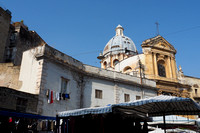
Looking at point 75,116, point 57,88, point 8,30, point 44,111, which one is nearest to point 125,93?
point 57,88

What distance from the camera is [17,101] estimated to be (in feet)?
48.2

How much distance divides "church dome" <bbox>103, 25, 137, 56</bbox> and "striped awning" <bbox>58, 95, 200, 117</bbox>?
1398 inches

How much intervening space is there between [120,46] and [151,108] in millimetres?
37207

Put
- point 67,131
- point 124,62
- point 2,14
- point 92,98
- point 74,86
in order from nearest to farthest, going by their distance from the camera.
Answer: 1. point 67,131
2. point 74,86
3. point 92,98
4. point 2,14
5. point 124,62

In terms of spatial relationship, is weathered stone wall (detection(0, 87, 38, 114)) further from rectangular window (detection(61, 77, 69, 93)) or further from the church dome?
the church dome

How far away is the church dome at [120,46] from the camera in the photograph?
46969mm

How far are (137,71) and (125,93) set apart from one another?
18.6 ft

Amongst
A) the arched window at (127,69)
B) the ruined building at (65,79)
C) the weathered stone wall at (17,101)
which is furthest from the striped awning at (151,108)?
the arched window at (127,69)

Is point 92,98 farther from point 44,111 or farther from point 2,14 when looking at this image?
point 2,14

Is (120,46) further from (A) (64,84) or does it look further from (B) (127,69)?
(A) (64,84)

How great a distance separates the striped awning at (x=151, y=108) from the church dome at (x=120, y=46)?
35519mm

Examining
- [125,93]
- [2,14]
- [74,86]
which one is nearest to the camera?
[74,86]

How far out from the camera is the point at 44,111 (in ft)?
54.2

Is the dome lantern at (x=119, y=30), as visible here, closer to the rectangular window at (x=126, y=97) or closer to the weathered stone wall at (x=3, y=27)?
the weathered stone wall at (x=3, y=27)
